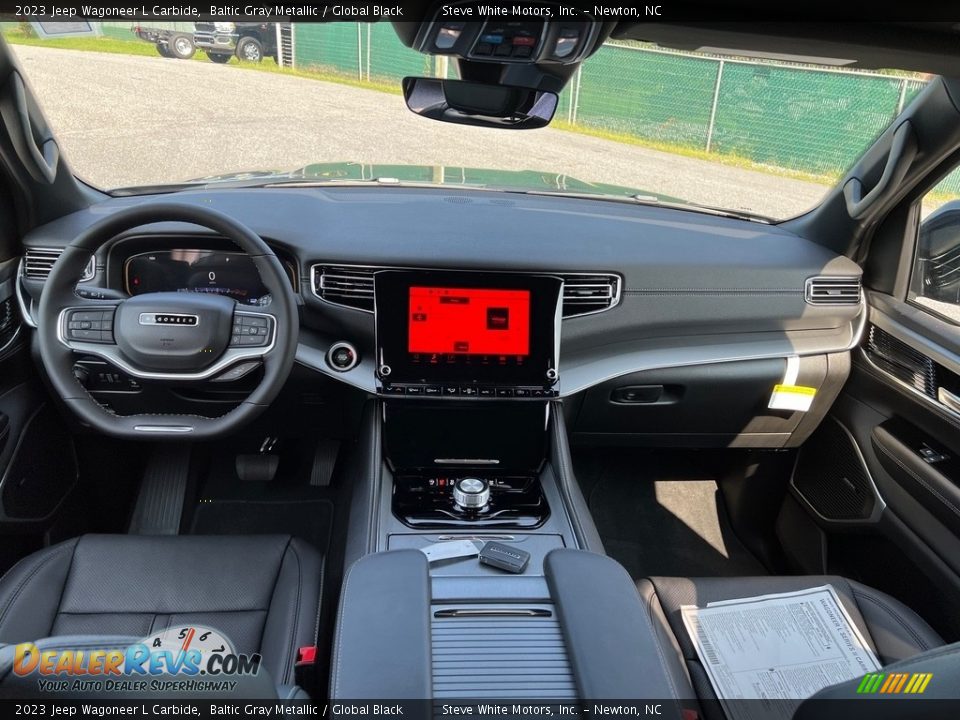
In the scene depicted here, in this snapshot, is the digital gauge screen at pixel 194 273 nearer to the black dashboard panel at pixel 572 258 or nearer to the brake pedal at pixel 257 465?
the black dashboard panel at pixel 572 258

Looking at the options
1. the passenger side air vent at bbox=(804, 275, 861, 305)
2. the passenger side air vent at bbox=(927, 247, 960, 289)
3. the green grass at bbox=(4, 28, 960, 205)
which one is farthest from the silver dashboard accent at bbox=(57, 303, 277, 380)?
the passenger side air vent at bbox=(927, 247, 960, 289)

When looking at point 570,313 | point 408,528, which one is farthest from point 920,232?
point 408,528

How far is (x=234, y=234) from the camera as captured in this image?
1810 millimetres

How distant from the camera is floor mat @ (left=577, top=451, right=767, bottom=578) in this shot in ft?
9.53

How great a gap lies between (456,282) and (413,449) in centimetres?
53

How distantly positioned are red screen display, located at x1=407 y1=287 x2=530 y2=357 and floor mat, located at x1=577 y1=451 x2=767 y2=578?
1.13 m

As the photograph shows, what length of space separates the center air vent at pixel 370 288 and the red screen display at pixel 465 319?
0.17m

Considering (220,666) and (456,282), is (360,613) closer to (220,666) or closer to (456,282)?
(220,666)

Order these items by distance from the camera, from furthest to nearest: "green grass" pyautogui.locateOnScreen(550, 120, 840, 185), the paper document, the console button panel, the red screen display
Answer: "green grass" pyautogui.locateOnScreen(550, 120, 840, 185) → the red screen display → the console button panel → the paper document

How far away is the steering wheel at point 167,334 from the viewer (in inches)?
71.7

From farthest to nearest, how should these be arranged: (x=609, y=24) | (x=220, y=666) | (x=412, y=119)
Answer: (x=412, y=119) < (x=609, y=24) < (x=220, y=666)

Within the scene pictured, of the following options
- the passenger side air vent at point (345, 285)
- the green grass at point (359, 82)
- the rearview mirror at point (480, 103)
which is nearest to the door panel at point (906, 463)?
the green grass at point (359, 82)

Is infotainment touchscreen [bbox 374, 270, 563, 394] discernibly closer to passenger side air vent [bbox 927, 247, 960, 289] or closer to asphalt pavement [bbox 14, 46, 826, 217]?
asphalt pavement [bbox 14, 46, 826, 217]

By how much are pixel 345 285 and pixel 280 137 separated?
40.0 inches
